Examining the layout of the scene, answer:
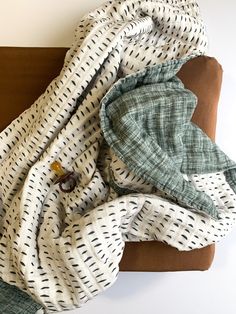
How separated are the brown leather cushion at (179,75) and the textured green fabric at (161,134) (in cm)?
7

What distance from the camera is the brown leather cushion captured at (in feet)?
2.99

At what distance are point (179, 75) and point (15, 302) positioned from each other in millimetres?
589

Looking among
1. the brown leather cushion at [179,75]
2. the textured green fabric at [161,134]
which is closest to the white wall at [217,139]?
the brown leather cushion at [179,75]

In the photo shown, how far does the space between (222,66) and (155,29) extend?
21 centimetres

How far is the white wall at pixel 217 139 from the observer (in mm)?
1036

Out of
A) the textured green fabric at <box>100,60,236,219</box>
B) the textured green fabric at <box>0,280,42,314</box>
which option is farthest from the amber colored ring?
the textured green fabric at <box>0,280,42,314</box>

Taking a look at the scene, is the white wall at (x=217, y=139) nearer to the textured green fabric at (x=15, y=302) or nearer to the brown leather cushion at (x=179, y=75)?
the brown leather cushion at (x=179, y=75)

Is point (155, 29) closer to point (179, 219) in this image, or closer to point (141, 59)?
point (141, 59)

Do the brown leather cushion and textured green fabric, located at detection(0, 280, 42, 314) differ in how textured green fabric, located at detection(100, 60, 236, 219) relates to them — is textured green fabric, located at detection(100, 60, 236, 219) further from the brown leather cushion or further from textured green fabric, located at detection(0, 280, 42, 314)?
textured green fabric, located at detection(0, 280, 42, 314)

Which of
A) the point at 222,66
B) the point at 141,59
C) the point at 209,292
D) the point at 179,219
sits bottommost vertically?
the point at 209,292

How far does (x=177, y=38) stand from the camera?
905 millimetres

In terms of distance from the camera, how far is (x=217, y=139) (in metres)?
1.05

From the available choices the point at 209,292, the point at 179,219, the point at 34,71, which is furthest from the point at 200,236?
the point at 34,71

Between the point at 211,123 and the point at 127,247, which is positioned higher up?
the point at 211,123
